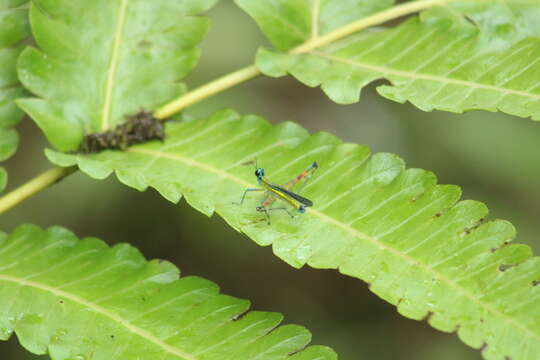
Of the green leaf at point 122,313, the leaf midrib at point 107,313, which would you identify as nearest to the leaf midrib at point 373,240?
the green leaf at point 122,313

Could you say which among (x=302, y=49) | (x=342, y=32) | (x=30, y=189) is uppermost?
(x=342, y=32)

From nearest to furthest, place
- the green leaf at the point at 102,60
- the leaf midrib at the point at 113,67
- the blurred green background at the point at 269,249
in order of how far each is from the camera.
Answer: the green leaf at the point at 102,60
the leaf midrib at the point at 113,67
the blurred green background at the point at 269,249

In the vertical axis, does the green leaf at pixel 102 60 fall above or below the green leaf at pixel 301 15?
below

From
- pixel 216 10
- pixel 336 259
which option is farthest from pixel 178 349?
pixel 216 10

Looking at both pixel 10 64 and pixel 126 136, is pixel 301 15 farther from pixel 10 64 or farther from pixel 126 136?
pixel 10 64

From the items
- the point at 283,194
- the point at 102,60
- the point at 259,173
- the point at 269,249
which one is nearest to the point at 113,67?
the point at 102,60

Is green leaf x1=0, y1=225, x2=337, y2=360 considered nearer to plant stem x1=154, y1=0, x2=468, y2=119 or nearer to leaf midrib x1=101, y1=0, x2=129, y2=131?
leaf midrib x1=101, y1=0, x2=129, y2=131

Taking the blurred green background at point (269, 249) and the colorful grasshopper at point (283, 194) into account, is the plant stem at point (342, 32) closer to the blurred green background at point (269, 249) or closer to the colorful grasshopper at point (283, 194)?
the colorful grasshopper at point (283, 194)

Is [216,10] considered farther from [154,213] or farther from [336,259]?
[336,259]
